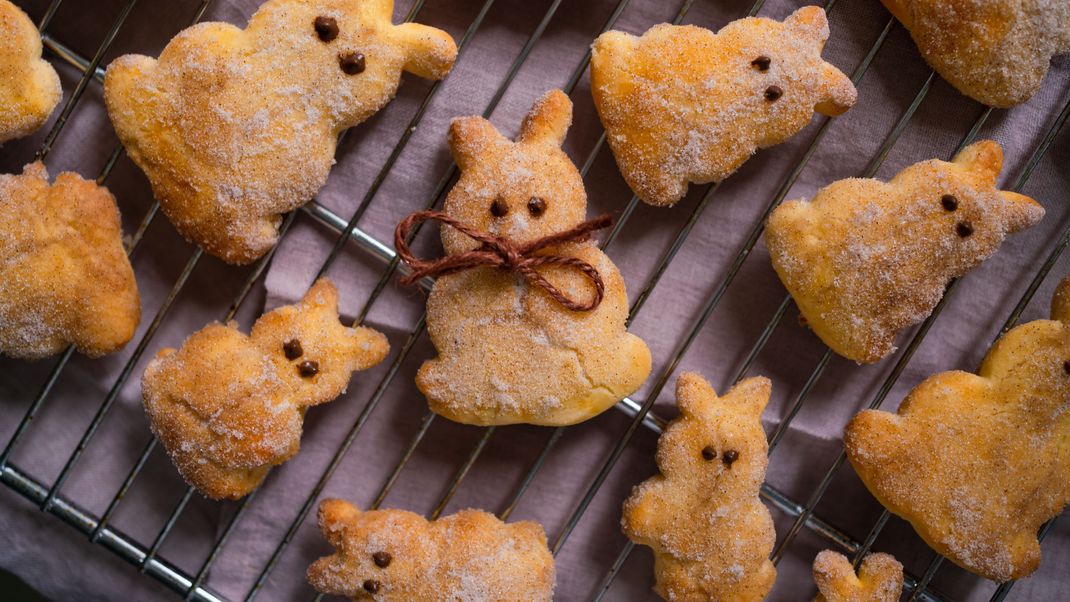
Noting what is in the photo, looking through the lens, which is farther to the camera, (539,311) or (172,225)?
(172,225)

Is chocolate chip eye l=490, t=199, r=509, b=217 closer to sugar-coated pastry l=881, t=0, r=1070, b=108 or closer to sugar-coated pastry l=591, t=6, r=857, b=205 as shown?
sugar-coated pastry l=591, t=6, r=857, b=205

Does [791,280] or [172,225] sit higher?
[791,280]

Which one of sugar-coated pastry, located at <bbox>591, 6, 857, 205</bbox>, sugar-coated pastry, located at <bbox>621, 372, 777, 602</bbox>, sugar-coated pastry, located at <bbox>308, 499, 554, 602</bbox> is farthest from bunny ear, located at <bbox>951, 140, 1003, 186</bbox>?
sugar-coated pastry, located at <bbox>308, 499, 554, 602</bbox>

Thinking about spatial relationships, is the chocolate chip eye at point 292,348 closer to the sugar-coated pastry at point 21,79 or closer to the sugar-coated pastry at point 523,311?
the sugar-coated pastry at point 523,311

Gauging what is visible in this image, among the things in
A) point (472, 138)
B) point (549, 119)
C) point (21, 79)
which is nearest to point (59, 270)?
point (21, 79)

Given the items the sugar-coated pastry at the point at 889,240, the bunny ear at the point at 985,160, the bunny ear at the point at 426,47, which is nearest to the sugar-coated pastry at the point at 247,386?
the bunny ear at the point at 426,47

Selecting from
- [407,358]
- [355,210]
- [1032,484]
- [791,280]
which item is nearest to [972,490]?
[1032,484]

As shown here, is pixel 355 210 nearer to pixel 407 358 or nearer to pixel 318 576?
pixel 407 358
